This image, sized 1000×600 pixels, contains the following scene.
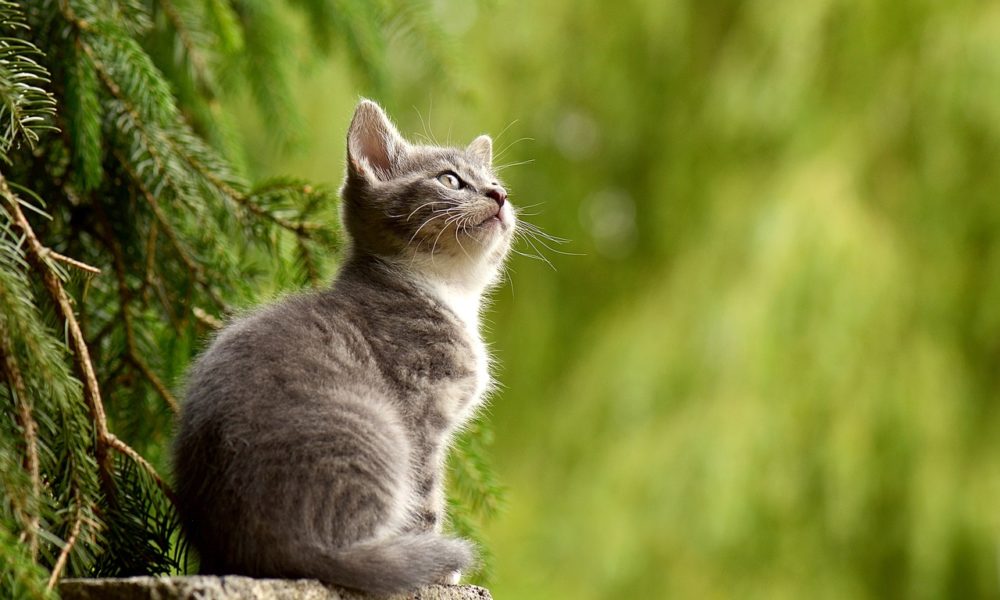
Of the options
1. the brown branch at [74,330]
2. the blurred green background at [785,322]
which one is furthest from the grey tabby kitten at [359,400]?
the blurred green background at [785,322]

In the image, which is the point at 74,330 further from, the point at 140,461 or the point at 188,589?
the point at 188,589

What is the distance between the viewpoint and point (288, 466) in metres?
1.45

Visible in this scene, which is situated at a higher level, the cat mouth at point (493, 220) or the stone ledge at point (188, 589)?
the cat mouth at point (493, 220)

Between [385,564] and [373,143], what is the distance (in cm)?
93

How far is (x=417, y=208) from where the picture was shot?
6.41ft

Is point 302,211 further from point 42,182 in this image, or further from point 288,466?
point 288,466

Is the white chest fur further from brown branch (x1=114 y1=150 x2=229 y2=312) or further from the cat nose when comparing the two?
brown branch (x1=114 y1=150 x2=229 y2=312)

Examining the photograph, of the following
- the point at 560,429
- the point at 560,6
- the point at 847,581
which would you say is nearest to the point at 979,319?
the point at 847,581

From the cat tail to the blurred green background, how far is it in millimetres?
2225

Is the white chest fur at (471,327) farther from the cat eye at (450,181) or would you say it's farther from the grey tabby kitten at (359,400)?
the cat eye at (450,181)

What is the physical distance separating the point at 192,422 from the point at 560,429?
308cm

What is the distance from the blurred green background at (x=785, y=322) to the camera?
152 inches

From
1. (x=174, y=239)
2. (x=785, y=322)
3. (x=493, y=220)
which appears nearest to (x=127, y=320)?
(x=174, y=239)

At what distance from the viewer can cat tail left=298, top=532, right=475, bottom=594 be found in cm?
137
